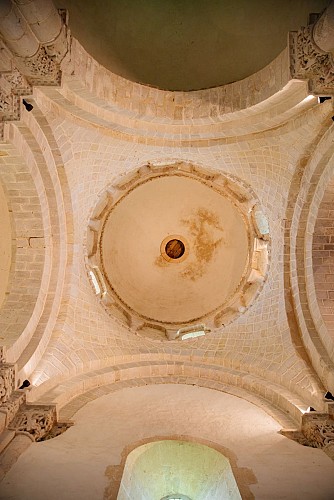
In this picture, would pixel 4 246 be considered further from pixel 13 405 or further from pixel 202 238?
pixel 202 238

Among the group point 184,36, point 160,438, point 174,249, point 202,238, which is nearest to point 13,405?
point 160,438

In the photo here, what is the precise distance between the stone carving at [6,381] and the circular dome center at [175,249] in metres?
4.41

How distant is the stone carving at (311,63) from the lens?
21.7 ft

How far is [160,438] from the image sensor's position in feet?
21.5

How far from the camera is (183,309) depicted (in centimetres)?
1015

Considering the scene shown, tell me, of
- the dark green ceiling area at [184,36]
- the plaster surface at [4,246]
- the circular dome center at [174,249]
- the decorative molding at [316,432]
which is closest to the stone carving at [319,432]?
the decorative molding at [316,432]

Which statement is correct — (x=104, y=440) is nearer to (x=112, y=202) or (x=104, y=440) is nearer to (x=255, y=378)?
(x=255, y=378)

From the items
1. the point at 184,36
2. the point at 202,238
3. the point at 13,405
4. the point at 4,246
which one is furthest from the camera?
the point at 202,238

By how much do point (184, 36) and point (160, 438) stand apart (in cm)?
693

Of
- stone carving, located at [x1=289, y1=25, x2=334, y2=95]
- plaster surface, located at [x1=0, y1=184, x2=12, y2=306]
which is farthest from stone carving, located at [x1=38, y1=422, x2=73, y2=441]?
stone carving, located at [x1=289, y1=25, x2=334, y2=95]

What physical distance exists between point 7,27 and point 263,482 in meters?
6.15

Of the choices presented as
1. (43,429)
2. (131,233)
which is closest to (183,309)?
(131,233)

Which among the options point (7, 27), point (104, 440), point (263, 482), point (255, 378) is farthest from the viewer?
point (255, 378)

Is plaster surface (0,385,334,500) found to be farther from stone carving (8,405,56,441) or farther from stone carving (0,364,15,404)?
stone carving (0,364,15,404)
